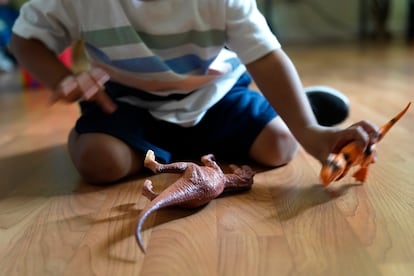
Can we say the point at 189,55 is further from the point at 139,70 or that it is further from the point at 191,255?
the point at 191,255

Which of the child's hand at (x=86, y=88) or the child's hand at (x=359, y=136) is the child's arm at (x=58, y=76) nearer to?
the child's hand at (x=86, y=88)

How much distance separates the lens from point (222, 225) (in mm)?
557

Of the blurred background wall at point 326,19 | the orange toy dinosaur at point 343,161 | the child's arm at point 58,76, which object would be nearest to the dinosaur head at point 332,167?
the orange toy dinosaur at point 343,161

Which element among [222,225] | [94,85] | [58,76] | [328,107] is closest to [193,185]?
[222,225]

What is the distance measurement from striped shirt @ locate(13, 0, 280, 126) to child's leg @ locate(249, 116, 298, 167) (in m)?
0.10

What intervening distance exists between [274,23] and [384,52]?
82 cm

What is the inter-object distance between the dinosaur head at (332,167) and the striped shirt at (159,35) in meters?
0.18

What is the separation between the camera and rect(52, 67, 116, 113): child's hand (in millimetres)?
636

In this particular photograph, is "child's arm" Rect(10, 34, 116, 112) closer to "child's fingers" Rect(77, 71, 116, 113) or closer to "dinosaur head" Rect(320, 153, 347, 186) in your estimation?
"child's fingers" Rect(77, 71, 116, 113)

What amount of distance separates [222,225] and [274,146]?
0.75ft

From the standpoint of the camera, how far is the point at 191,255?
1.61 ft

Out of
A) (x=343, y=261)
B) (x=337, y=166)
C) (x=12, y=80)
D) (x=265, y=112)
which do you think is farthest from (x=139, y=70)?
(x=12, y=80)

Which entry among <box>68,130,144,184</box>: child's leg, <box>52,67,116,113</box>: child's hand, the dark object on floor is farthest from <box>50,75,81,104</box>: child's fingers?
the dark object on floor

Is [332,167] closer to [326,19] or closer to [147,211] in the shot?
[147,211]
